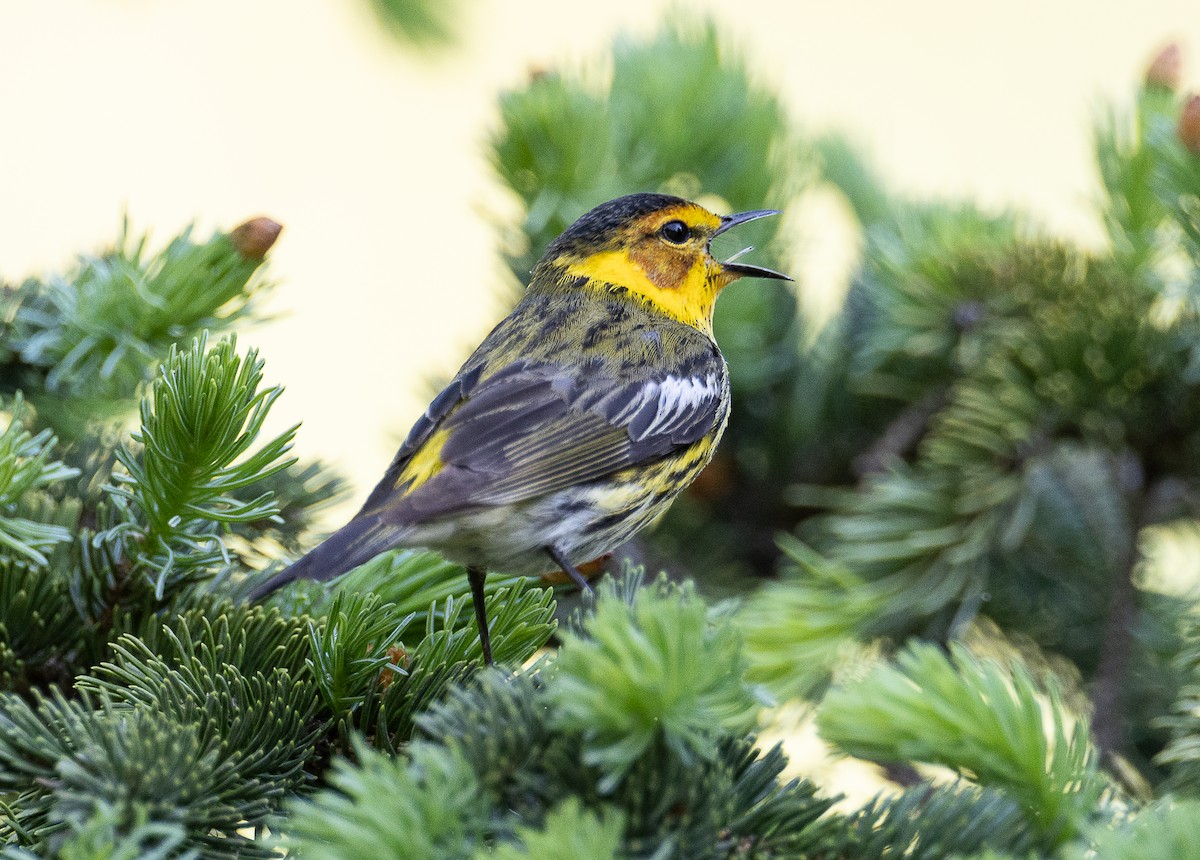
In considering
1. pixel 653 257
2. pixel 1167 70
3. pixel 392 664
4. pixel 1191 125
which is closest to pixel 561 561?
pixel 392 664

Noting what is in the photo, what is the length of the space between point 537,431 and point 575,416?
0.38ft

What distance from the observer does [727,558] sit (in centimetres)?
251

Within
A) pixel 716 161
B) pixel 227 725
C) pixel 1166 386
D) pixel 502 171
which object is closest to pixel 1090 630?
pixel 1166 386

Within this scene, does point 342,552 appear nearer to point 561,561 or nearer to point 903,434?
point 561,561

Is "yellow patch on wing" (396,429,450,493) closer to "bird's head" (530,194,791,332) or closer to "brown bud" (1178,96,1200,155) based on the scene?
"bird's head" (530,194,791,332)

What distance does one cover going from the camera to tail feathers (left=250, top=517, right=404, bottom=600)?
1.43 meters

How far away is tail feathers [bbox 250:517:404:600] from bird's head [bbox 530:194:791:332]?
997 mm

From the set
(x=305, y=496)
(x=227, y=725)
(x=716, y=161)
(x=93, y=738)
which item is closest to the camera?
(x=93, y=738)

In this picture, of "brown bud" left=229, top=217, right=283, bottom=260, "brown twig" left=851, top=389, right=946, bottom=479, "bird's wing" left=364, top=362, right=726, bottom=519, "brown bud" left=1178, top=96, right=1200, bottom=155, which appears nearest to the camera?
"brown bud" left=229, top=217, right=283, bottom=260

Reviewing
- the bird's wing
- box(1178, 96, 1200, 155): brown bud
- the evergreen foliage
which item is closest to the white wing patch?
the bird's wing

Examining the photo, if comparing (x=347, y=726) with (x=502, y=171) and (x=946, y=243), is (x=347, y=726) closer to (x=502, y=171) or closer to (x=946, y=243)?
(x=502, y=171)

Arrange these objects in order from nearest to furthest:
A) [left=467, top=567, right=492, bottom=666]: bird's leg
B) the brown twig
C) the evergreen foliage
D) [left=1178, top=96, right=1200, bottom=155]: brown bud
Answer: the evergreen foliage, [left=467, top=567, right=492, bottom=666]: bird's leg, [left=1178, top=96, right=1200, bottom=155]: brown bud, the brown twig

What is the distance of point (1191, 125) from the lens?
1745mm

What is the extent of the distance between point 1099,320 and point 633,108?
100 cm
